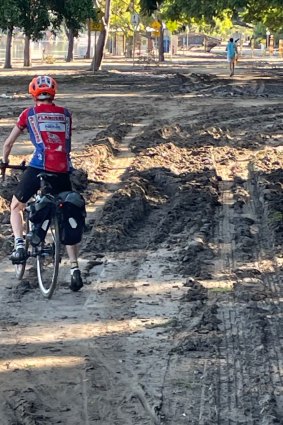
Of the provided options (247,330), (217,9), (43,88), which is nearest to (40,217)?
(43,88)

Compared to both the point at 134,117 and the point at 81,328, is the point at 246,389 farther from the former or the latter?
the point at 134,117

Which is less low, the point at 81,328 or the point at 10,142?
the point at 10,142

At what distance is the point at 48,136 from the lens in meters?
8.76

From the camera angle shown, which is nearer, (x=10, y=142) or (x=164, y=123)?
(x=10, y=142)

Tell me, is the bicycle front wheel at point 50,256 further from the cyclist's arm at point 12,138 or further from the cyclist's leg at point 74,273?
the cyclist's arm at point 12,138

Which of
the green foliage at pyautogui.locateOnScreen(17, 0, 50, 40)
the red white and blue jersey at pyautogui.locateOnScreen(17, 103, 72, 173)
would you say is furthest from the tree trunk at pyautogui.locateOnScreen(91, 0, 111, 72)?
the red white and blue jersey at pyautogui.locateOnScreen(17, 103, 72, 173)

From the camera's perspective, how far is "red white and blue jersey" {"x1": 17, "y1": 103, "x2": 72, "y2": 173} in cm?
874

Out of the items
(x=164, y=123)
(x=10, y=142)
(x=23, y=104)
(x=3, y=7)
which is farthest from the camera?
(x=3, y=7)

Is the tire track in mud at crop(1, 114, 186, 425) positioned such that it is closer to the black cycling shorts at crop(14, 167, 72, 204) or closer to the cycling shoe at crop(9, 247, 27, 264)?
the cycling shoe at crop(9, 247, 27, 264)

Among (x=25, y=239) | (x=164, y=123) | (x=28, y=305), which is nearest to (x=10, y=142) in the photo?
(x=25, y=239)

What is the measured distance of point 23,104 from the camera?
29.4m

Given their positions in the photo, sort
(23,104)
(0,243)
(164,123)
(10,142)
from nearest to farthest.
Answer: (10,142), (0,243), (164,123), (23,104)

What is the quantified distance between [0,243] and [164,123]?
1397 cm

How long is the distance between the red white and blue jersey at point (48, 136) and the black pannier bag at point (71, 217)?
29cm
